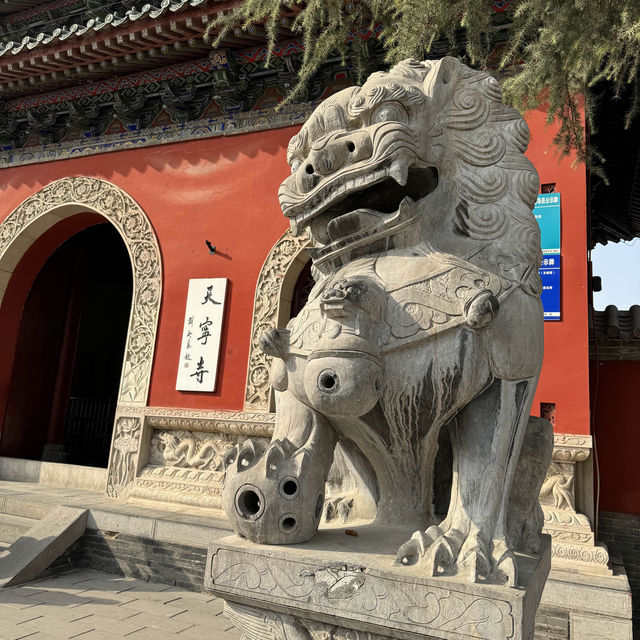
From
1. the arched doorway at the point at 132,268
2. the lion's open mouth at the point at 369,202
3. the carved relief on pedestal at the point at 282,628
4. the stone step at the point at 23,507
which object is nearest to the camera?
the carved relief on pedestal at the point at 282,628

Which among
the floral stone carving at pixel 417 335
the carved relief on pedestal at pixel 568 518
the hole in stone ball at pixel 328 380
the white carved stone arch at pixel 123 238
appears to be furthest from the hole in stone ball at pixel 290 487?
the white carved stone arch at pixel 123 238

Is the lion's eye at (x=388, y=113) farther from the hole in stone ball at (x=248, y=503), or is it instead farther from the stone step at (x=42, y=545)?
the stone step at (x=42, y=545)

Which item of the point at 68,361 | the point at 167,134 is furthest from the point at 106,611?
the point at 68,361

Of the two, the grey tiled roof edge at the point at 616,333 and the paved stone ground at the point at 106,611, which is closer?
the paved stone ground at the point at 106,611

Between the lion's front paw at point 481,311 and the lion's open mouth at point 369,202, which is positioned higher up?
the lion's open mouth at point 369,202

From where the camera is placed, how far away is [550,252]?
3799 millimetres

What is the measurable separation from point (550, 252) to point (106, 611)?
3.68m

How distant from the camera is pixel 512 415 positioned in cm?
127

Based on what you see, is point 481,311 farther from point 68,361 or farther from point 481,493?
point 68,361

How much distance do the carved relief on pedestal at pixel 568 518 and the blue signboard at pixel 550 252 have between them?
35.3 inches

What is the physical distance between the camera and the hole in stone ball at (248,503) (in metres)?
1.22

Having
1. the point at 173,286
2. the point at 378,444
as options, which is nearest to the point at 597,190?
the point at 173,286

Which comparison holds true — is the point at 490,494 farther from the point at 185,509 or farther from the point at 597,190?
the point at 597,190

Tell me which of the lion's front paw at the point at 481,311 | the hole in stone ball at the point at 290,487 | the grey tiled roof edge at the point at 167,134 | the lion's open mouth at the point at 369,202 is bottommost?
the hole in stone ball at the point at 290,487
